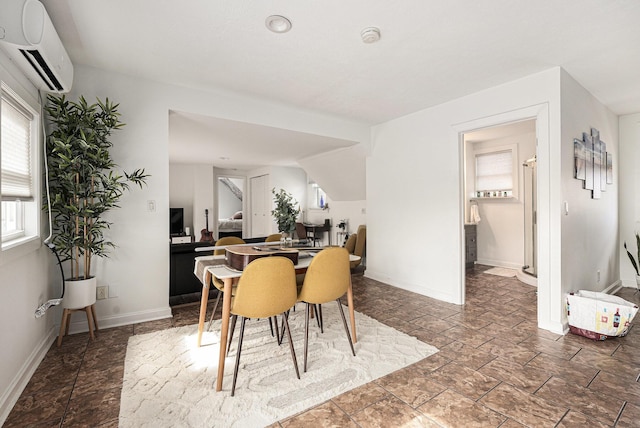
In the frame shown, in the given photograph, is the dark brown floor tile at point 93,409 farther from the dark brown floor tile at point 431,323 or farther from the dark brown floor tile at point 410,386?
the dark brown floor tile at point 431,323

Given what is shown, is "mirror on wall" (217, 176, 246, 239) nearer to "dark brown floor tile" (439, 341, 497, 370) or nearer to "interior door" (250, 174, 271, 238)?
"interior door" (250, 174, 271, 238)

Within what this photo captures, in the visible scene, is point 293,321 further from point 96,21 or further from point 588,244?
point 588,244

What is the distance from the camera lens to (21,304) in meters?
2.08

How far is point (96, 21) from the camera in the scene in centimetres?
221

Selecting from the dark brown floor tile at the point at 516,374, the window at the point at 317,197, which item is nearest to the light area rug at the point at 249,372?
the dark brown floor tile at the point at 516,374

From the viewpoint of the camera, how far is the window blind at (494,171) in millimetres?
5984

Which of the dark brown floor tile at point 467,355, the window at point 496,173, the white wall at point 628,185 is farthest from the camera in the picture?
the window at point 496,173

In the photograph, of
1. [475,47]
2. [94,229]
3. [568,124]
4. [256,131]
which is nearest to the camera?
[475,47]

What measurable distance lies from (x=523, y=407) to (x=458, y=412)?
40 cm

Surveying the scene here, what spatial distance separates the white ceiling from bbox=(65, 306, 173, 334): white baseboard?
7.12ft

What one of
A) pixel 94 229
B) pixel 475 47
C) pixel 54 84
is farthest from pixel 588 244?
pixel 54 84

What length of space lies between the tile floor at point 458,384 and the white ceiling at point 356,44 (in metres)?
2.48

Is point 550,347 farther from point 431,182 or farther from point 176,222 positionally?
point 176,222

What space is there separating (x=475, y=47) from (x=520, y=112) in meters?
1.02
